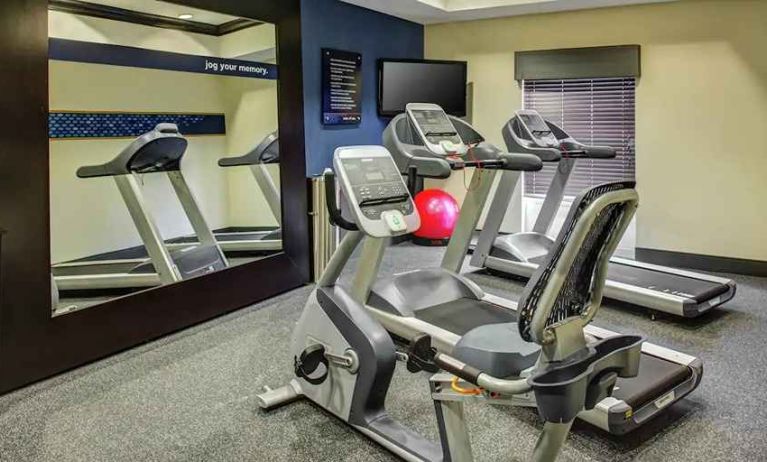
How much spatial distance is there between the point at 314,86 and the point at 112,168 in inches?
75.8

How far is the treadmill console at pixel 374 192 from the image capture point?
2309 mm

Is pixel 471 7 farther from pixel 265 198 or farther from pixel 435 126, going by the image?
pixel 265 198

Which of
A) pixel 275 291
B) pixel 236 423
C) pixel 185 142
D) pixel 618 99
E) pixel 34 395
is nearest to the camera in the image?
pixel 236 423

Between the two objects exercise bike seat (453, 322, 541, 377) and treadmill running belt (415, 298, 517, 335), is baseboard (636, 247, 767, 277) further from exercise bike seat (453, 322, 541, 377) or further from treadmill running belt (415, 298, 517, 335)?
exercise bike seat (453, 322, 541, 377)

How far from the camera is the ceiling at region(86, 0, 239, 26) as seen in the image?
359 cm

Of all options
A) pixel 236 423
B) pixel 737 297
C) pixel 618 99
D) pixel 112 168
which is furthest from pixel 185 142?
pixel 737 297

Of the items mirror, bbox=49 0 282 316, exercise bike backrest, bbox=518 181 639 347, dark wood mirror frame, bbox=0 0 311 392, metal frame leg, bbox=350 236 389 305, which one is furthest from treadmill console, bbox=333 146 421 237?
mirror, bbox=49 0 282 316

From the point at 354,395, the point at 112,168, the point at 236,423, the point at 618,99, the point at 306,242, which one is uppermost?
the point at 618,99

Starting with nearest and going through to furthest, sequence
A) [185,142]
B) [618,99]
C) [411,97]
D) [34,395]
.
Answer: [34,395], [185,142], [618,99], [411,97]

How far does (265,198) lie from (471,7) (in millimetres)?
2737

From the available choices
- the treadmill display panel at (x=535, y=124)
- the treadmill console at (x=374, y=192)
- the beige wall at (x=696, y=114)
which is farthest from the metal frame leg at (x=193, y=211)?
the beige wall at (x=696, y=114)

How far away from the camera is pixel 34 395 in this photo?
297 cm

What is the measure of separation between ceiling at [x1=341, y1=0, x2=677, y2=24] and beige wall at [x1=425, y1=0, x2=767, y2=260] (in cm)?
22

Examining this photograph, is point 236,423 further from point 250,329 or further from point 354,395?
point 250,329
